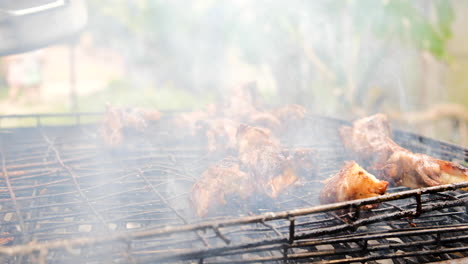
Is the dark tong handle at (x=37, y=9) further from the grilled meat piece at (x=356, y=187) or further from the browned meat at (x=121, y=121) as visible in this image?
the grilled meat piece at (x=356, y=187)

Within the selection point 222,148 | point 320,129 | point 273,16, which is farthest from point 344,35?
point 222,148

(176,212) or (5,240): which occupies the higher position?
(176,212)

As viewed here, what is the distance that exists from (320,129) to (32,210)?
10.7 feet

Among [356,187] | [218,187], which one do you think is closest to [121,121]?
[218,187]

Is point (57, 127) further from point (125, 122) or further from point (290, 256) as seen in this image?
point (290, 256)

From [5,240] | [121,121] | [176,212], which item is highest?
[121,121]

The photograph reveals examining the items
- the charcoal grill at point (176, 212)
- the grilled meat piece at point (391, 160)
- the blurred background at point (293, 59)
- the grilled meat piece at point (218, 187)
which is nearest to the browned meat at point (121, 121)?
the charcoal grill at point (176, 212)

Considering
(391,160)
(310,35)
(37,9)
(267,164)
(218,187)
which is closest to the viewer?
(37,9)

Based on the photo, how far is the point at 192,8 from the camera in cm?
1070

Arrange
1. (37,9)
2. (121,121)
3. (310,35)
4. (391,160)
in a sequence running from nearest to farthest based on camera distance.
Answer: (37,9), (391,160), (121,121), (310,35)

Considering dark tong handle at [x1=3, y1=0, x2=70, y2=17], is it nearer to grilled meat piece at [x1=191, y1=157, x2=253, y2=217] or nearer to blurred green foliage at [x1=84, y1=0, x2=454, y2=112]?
grilled meat piece at [x1=191, y1=157, x2=253, y2=217]

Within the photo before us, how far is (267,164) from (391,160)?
1106 millimetres

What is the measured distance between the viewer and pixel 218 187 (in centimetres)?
300

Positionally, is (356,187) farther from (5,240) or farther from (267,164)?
(5,240)
